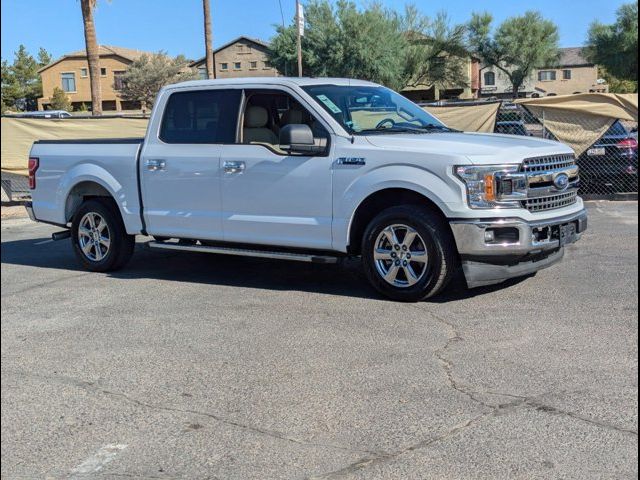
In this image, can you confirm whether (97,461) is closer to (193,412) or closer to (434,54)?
(193,412)

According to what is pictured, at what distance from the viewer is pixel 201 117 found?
726 centimetres

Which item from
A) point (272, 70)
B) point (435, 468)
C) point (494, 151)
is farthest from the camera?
point (272, 70)

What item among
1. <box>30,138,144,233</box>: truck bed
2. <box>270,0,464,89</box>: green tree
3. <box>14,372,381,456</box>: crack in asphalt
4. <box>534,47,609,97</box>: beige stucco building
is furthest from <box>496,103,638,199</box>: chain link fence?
<box>534,47,609,97</box>: beige stucco building

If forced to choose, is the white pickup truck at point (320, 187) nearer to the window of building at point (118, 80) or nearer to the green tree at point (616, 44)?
the green tree at point (616, 44)

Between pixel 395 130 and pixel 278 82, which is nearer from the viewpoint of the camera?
pixel 395 130

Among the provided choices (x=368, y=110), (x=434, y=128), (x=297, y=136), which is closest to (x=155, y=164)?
(x=297, y=136)

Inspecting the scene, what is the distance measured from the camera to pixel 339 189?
6320mm

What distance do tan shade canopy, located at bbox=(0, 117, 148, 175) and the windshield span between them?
8.95m

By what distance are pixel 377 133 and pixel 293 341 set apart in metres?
2.28

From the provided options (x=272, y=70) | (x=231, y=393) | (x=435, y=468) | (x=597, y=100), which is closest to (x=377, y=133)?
(x=231, y=393)

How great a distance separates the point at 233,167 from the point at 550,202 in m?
2.93

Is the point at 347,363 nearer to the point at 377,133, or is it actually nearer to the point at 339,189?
the point at 339,189

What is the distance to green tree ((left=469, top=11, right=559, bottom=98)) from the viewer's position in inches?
2611

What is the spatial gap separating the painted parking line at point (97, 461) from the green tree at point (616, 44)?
5854 cm
